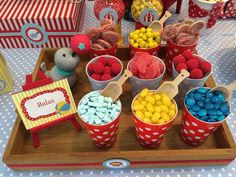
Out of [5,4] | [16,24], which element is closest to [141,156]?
[16,24]

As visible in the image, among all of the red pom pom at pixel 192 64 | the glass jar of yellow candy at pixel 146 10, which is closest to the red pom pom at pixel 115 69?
the red pom pom at pixel 192 64

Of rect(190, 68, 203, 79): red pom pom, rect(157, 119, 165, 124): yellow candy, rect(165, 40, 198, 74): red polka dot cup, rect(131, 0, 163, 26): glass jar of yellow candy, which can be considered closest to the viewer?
rect(157, 119, 165, 124): yellow candy

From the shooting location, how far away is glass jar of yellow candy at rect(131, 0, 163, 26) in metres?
0.96

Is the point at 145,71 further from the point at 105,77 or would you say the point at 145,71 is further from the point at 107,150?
the point at 107,150

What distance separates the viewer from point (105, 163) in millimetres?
654

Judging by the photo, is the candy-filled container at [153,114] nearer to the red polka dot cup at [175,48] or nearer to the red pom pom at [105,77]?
the red pom pom at [105,77]

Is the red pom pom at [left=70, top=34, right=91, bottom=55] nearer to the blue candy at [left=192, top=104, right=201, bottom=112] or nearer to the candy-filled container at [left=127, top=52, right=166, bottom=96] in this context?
the candy-filled container at [left=127, top=52, right=166, bottom=96]

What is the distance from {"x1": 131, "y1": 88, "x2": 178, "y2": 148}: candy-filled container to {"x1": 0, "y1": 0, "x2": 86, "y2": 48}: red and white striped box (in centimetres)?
60

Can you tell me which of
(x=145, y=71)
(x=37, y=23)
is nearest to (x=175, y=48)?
(x=145, y=71)

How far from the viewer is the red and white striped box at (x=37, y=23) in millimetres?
1026

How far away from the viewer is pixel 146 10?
3.14 ft

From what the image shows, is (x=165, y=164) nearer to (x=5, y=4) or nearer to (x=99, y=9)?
(x=99, y=9)

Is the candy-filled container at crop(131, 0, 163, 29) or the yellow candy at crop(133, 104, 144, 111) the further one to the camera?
the candy-filled container at crop(131, 0, 163, 29)

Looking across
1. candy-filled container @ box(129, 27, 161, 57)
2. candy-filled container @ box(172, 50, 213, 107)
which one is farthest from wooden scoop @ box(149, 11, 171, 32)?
candy-filled container @ box(172, 50, 213, 107)
